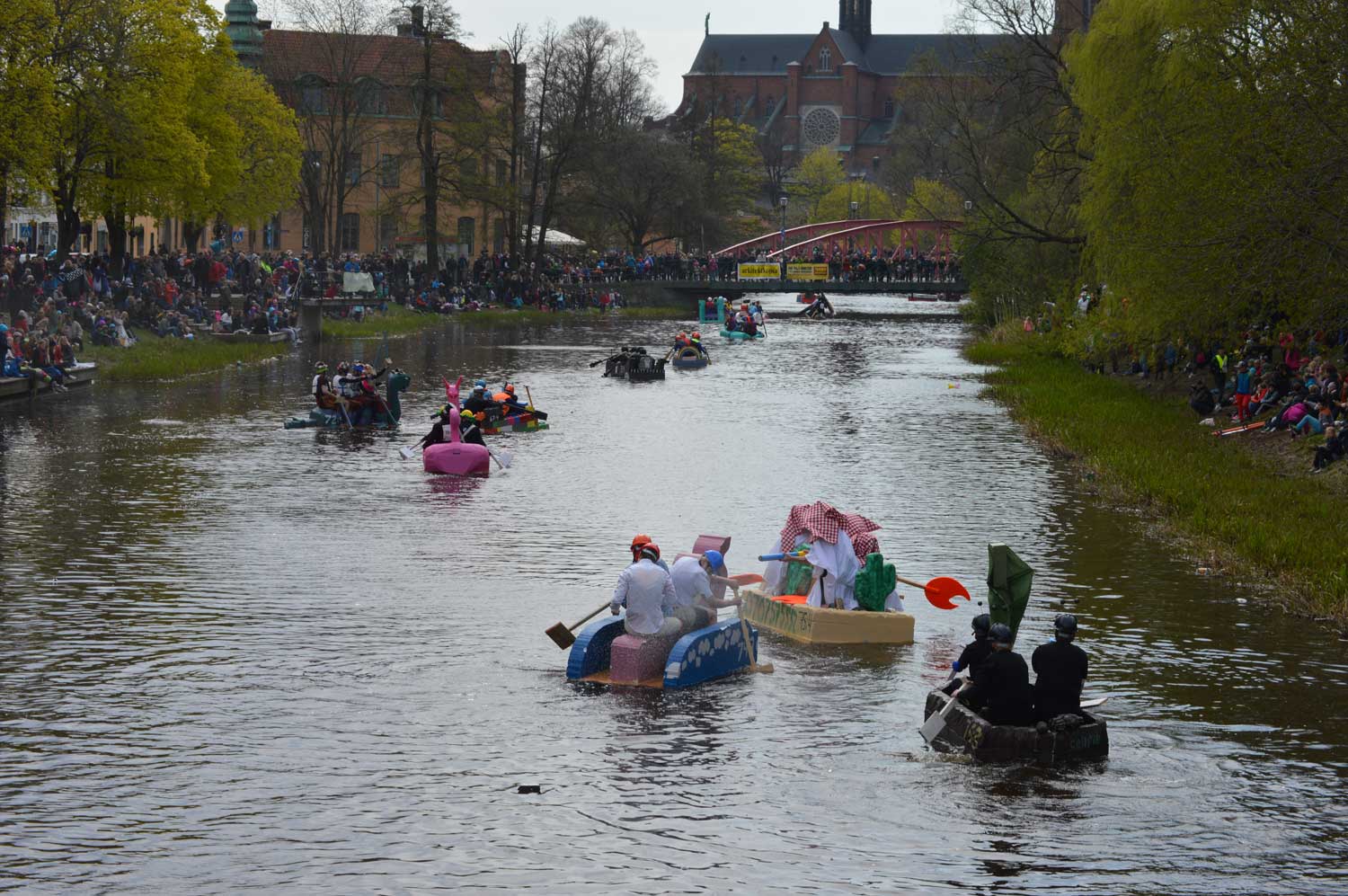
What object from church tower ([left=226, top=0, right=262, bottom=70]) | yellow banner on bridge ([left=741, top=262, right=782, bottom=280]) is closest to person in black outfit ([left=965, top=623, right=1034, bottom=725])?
church tower ([left=226, top=0, right=262, bottom=70])

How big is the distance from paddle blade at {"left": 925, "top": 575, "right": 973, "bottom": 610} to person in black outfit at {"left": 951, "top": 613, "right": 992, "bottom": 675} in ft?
14.7

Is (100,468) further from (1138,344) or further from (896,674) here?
(1138,344)

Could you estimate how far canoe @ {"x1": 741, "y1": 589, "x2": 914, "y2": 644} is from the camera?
64.2ft

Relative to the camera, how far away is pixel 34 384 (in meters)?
41.4

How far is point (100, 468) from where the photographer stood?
104 feet

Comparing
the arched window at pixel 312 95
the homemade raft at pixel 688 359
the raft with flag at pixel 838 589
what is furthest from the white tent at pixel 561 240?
the raft with flag at pixel 838 589

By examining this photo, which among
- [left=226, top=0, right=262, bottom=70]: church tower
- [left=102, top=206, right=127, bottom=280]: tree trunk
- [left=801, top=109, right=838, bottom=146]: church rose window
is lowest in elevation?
[left=102, top=206, right=127, bottom=280]: tree trunk

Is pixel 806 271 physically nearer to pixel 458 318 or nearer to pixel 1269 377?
pixel 458 318

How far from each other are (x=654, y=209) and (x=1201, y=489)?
87.2 m

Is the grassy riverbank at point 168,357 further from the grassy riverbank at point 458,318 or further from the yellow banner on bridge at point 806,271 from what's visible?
the yellow banner on bridge at point 806,271

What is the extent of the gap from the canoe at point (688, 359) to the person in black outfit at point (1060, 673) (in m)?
44.0

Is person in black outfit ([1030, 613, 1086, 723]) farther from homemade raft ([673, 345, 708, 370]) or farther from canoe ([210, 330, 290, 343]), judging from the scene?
canoe ([210, 330, 290, 343])

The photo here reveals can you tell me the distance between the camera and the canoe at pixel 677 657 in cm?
1750

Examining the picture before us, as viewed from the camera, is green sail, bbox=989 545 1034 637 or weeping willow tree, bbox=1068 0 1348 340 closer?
green sail, bbox=989 545 1034 637
